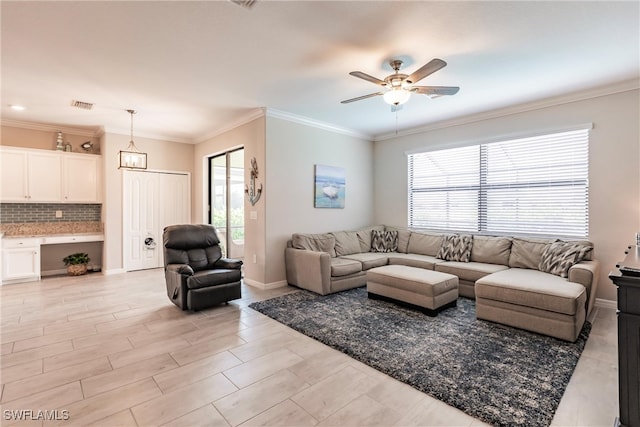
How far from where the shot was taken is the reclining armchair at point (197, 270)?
148 inches

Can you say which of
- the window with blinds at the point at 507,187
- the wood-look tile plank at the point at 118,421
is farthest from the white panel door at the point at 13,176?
the window with blinds at the point at 507,187

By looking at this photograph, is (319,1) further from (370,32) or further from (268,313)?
(268,313)

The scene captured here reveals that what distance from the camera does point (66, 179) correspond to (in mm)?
5770

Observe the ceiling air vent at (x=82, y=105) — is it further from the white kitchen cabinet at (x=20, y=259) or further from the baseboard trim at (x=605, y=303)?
the baseboard trim at (x=605, y=303)

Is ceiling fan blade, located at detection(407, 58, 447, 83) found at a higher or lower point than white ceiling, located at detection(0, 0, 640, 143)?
lower

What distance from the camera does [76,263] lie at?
5805mm

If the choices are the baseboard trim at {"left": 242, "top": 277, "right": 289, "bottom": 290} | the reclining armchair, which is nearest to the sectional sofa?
the baseboard trim at {"left": 242, "top": 277, "right": 289, "bottom": 290}

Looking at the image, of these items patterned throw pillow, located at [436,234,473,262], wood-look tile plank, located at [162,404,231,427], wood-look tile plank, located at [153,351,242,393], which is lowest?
wood-look tile plank, located at [162,404,231,427]

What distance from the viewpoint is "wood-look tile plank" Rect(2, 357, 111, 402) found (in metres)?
2.16

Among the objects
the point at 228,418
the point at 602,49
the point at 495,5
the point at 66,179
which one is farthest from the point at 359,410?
the point at 66,179

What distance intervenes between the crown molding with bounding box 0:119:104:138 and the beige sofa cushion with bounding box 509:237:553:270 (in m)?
7.29

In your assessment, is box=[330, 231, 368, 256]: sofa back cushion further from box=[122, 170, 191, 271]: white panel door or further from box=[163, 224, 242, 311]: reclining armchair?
box=[122, 170, 191, 271]: white panel door

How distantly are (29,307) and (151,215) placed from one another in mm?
2737

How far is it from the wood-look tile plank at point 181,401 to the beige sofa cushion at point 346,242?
11.0 feet
